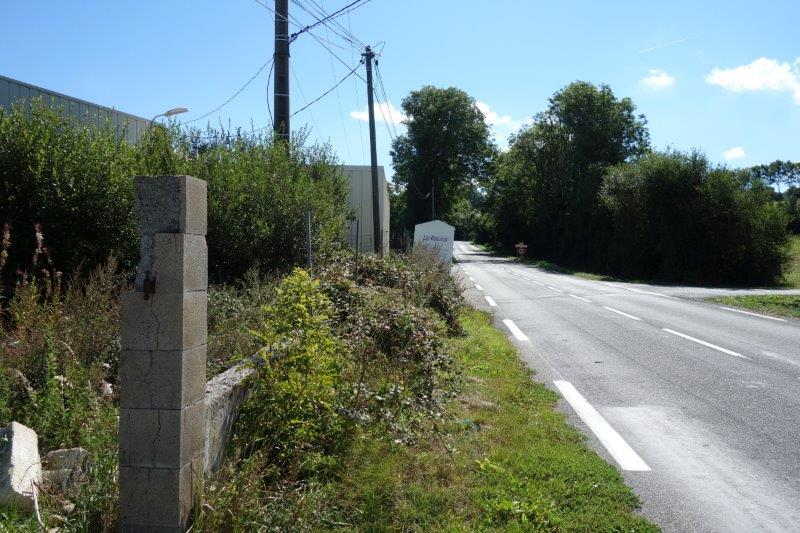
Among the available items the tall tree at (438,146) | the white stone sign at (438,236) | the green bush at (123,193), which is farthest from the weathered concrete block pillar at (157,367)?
the tall tree at (438,146)

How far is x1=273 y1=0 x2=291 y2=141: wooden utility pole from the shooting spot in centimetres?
1319

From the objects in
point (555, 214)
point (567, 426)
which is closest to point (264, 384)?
point (567, 426)

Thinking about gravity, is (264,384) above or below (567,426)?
above

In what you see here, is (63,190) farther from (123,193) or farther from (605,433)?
(605,433)

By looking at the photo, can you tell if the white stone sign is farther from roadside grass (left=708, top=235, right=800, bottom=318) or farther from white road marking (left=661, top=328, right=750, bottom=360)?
roadside grass (left=708, top=235, right=800, bottom=318)

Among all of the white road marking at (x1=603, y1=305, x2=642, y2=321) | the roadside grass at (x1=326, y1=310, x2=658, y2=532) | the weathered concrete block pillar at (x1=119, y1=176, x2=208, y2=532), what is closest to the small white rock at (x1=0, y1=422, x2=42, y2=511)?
the weathered concrete block pillar at (x1=119, y1=176, x2=208, y2=532)

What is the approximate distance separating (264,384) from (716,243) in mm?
34791

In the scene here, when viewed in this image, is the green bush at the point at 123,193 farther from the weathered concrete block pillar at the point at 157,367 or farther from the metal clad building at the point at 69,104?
the weathered concrete block pillar at the point at 157,367

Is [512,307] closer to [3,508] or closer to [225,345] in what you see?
[225,345]

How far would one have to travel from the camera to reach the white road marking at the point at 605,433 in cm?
545

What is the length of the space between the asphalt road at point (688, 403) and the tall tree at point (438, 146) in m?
49.6

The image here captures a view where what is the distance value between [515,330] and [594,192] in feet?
130

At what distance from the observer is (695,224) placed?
3597 cm

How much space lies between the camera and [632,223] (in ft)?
134
